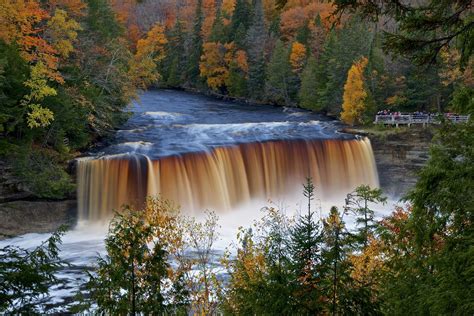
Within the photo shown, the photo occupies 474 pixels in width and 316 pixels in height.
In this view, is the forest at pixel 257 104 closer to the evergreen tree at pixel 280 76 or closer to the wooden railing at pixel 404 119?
the evergreen tree at pixel 280 76

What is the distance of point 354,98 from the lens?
1411 inches

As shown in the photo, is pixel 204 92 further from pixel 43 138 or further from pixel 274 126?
pixel 43 138

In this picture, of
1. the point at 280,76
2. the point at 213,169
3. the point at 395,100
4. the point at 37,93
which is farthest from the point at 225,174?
the point at 280,76

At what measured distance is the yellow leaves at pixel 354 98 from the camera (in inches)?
1411

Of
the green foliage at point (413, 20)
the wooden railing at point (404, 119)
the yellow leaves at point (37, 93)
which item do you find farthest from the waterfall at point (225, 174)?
the green foliage at point (413, 20)

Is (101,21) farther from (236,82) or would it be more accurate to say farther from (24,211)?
(24,211)

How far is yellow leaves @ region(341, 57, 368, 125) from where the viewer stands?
35.8 metres

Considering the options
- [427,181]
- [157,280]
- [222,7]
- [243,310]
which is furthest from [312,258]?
[222,7]

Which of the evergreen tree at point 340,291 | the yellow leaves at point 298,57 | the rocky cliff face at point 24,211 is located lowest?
the rocky cliff face at point 24,211

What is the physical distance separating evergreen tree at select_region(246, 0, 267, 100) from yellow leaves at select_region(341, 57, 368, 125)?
1552 centimetres

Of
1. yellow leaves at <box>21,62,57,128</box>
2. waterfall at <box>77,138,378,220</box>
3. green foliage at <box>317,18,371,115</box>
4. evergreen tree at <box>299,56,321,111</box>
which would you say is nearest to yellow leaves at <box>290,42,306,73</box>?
evergreen tree at <box>299,56,321,111</box>

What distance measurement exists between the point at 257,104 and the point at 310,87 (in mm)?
7530

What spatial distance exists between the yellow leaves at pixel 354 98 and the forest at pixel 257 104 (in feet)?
0.35

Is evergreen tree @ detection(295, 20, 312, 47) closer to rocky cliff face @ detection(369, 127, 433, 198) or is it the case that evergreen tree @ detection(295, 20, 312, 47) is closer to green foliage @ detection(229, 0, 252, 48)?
green foliage @ detection(229, 0, 252, 48)
